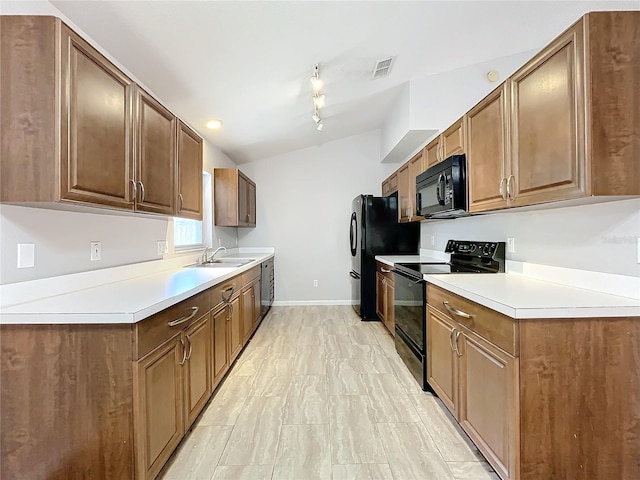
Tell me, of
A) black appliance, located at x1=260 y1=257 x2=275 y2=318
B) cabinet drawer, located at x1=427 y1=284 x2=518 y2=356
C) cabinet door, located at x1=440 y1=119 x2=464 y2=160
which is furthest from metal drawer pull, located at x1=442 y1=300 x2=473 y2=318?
black appliance, located at x1=260 y1=257 x2=275 y2=318

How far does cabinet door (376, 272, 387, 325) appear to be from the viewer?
394 cm

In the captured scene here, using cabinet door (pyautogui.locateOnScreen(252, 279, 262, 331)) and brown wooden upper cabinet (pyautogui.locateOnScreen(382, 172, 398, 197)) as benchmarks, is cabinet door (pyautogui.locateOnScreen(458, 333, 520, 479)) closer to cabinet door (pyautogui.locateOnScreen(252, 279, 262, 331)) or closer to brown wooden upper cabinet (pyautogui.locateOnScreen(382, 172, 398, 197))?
cabinet door (pyautogui.locateOnScreen(252, 279, 262, 331))

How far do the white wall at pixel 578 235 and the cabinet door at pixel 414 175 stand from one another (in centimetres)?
94

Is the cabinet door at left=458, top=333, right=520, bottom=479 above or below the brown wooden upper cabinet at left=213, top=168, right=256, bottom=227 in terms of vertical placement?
below

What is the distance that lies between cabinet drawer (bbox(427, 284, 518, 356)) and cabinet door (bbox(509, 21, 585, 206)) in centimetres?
63

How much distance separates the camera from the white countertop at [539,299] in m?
1.28

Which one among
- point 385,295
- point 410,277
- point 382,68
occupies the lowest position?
point 385,295

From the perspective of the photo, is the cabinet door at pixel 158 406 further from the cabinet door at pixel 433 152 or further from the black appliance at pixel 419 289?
the cabinet door at pixel 433 152

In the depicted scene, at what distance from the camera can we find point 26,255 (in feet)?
4.73

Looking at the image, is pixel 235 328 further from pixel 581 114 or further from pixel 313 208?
pixel 313 208

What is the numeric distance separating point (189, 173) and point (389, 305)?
2.56m

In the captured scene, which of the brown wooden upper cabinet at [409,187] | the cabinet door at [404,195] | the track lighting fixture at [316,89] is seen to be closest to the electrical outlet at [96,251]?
the track lighting fixture at [316,89]

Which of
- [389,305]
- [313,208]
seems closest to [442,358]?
[389,305]

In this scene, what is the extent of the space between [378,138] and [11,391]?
16.8 feet
